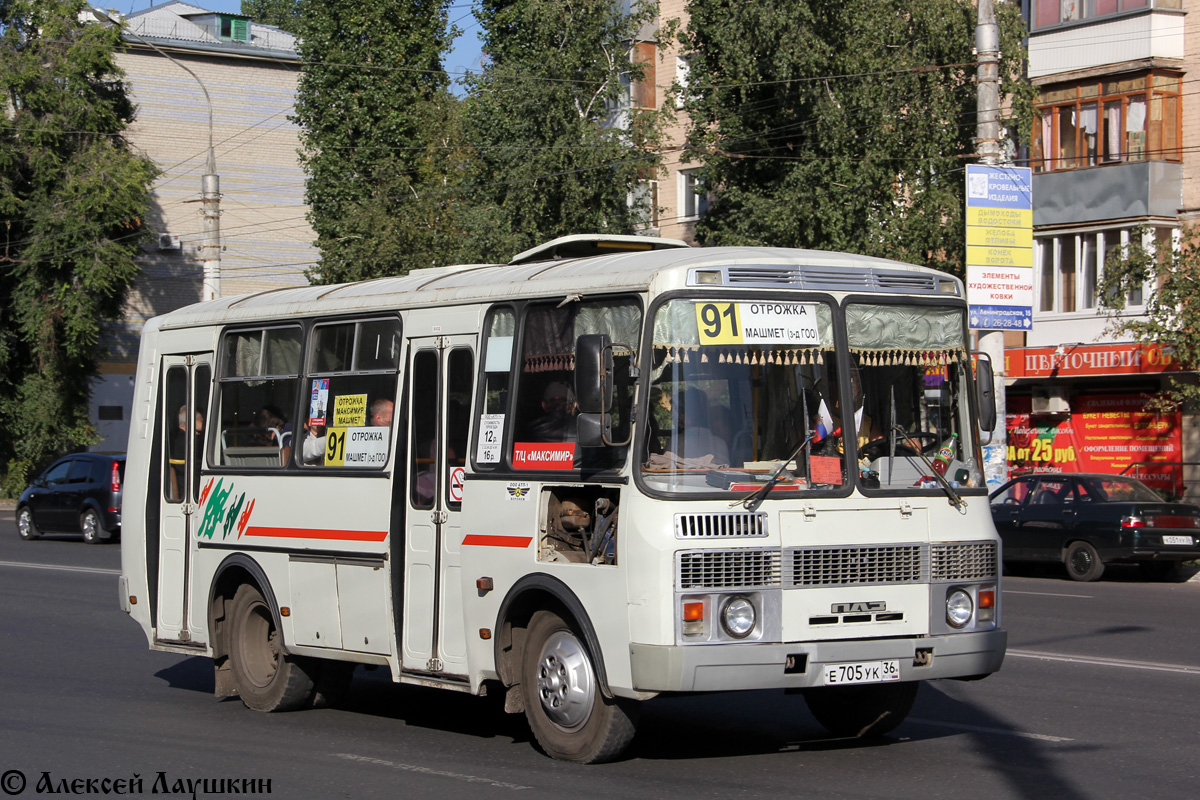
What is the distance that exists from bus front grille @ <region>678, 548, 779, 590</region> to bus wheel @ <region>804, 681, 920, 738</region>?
1.36 meters

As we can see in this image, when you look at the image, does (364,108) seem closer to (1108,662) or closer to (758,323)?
(1108,662)

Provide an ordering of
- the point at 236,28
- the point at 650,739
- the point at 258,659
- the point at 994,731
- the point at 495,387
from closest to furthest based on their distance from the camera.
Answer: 1. the point at 495,387
2. the point at 650,739
3. the point at 994,731
4. the point at 258,659
5. the point at 236,28

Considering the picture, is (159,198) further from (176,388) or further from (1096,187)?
(176,388)

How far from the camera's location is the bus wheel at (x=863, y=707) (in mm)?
8750

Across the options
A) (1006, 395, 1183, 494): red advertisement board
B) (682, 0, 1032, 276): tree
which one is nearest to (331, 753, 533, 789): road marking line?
(682, 0, 1032, 276): tree

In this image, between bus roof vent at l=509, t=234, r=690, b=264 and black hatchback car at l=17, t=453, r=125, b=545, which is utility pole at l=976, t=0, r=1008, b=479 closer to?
bus roof vent at l=509, t=234, r=690, b=264

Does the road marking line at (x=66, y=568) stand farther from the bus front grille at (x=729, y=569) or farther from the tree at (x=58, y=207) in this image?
the tree at (x=58, y=207)

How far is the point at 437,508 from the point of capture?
903 centimetres

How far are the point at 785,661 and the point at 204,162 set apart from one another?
55594 millimetres

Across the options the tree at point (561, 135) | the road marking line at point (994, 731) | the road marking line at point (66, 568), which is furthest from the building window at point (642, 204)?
the road marking line at point (994, 731)

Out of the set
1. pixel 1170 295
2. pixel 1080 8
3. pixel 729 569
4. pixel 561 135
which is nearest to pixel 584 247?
pixel 729 569

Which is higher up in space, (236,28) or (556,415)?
(236,28)

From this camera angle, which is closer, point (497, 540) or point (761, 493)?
point (761, 493)

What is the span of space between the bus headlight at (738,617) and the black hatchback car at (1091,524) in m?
13.2
